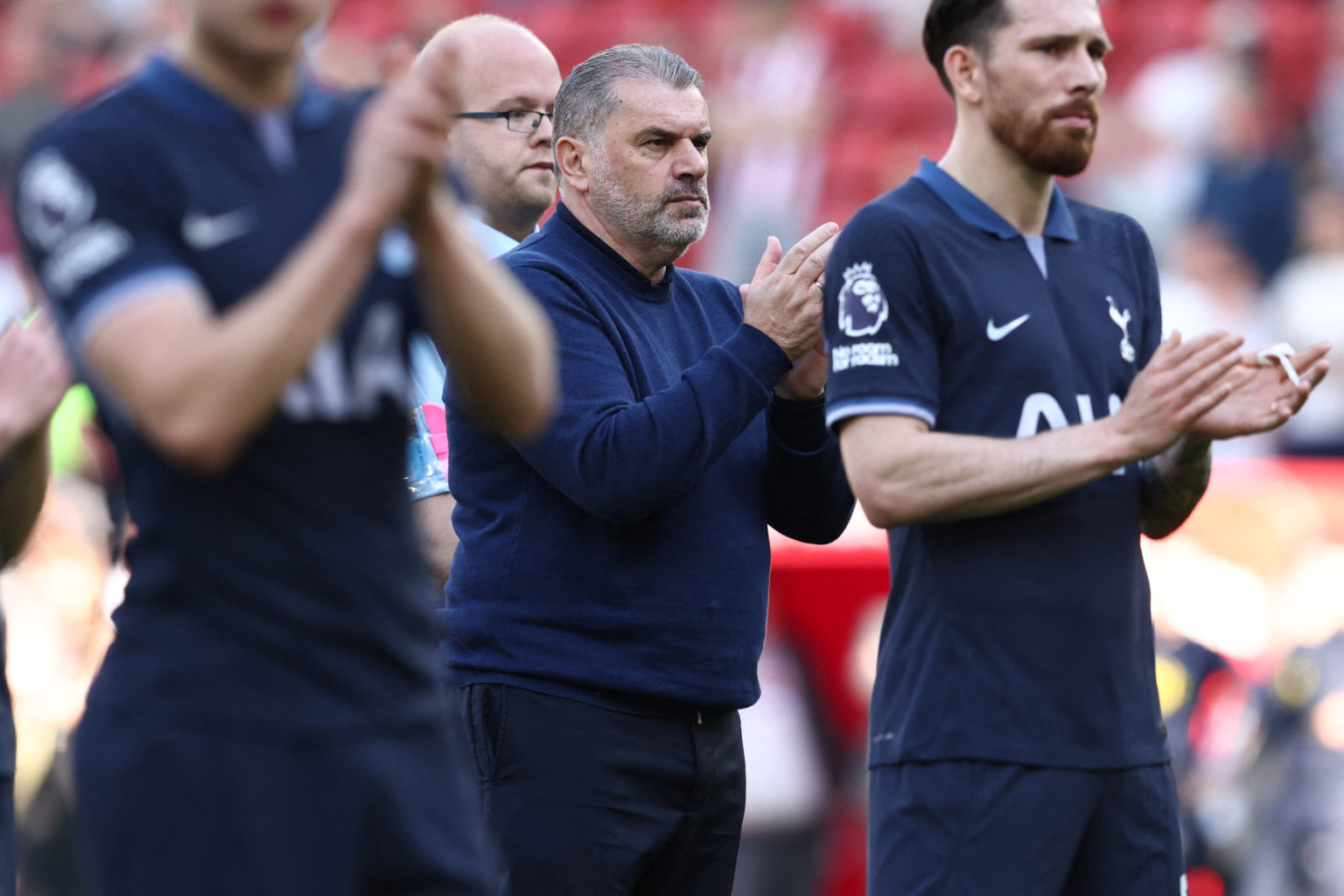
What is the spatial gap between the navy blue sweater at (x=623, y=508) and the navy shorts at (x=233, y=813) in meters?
1.17

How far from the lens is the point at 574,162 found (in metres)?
3.73

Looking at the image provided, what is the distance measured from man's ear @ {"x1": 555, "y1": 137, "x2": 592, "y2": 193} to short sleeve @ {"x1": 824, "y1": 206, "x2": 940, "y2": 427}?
0.72 m

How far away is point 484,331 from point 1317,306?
24.5 feet

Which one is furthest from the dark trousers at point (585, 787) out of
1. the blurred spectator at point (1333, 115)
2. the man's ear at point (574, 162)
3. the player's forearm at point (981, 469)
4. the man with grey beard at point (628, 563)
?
the blurred spectator at point (1333, 115)

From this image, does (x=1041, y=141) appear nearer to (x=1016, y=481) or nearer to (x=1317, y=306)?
(x=1016, y=481)

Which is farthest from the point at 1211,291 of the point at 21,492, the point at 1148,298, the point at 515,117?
the point at 21,492

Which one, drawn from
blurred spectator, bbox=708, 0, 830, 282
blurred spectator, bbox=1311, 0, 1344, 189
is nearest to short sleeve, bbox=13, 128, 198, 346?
blurred spectator, bbox=708, 0, 830, 282

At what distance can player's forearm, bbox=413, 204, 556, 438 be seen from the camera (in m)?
2.10

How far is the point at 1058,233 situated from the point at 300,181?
1592mm

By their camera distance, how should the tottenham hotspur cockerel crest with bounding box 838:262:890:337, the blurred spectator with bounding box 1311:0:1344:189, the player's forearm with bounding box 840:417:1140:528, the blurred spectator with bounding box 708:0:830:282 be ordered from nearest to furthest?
the player's forearm with bounding box 840:417:1140:528, the tottenham hotspur cockerel crest with bounding box 838:262:890:337, the blurred spectator with bounding box 1311:0:1344:189, the blurred spectator with bounding box 708:0:830:282

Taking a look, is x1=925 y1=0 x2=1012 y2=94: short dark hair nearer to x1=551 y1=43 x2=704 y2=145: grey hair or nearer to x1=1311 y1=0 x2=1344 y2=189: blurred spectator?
x1=551 y1=43 x2=704 y2=145: grey hair

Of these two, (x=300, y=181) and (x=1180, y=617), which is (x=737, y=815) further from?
(x=1180, y=617)

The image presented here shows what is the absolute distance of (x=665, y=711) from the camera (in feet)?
11.2

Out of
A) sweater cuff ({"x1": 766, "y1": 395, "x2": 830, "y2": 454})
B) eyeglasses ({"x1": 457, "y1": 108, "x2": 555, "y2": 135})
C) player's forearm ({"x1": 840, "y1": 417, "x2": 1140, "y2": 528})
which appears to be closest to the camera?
player's forearm ({"x1": 840, "y1": 417, "x2": 1140, "y2": 528})
